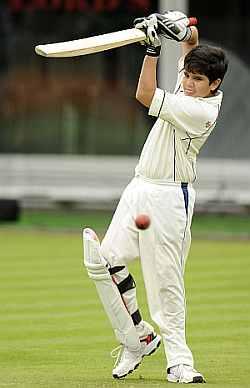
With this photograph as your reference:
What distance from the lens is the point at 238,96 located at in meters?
23.2

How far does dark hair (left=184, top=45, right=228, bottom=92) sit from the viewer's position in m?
Result: 7.88

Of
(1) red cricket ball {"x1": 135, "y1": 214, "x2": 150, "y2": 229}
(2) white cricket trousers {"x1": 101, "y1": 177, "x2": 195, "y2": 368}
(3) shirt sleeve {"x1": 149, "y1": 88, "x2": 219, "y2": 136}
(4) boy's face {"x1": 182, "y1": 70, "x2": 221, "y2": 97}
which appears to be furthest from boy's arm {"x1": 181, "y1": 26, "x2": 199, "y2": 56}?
(1) red cricket ball {"x1": 135, "y1": 214, "x2": 150, "y2": 229}

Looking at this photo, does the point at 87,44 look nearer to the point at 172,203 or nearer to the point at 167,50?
the point at 172,203

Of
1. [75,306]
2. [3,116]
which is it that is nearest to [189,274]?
[75,306]

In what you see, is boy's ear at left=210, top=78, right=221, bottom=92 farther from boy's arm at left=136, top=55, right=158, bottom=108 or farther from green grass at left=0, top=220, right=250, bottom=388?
green grass at left=0, top=220, right=250, bottom=388

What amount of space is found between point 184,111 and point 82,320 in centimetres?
357

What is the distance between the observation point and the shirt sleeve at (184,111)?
7.83 metres

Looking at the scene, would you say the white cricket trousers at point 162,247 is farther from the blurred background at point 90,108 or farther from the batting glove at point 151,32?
the blurred background at point 90,108

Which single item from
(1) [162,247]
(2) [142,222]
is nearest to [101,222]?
(1) [162,247]

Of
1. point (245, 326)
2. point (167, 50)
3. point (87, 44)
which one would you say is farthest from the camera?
point (167, 50)

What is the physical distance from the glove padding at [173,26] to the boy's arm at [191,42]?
0.44 feet

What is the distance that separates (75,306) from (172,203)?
162 inches

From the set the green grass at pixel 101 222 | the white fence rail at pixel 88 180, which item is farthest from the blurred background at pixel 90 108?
the green grass at pixel 101 222

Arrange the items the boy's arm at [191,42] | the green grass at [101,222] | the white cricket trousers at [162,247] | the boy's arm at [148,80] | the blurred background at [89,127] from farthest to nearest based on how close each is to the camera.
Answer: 1. the blurred background at [89,127]
2. the green grass at [101,222]
3. the boy's arm at [191,42]
4. the white cricket trousers at [162,247]
5. the boy's arm at [148,80]
